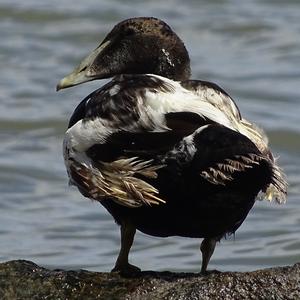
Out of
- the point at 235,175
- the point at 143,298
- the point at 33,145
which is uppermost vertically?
the point at 235,175

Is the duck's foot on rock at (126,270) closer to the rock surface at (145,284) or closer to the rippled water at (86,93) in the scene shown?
the rock surface at (145,284)

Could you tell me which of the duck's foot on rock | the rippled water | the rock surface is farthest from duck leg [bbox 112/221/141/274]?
the rippled water

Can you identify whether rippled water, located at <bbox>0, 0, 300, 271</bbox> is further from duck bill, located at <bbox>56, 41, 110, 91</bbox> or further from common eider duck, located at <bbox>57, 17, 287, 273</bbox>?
common eider duck, located at <bbox>57, 17, 287, 273</bbox>

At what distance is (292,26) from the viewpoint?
52.2 feet

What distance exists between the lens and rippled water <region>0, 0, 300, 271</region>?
10.1 meters

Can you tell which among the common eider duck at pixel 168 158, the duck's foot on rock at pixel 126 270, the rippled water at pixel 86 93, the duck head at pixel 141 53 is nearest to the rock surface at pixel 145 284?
the duck's foot on rock at pixel 126 270

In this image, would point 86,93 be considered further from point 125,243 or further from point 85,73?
point 125,243

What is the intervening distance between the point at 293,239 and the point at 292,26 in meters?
5.91

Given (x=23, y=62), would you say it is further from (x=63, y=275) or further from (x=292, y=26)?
(x=63, y=275)

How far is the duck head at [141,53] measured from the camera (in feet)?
22.4

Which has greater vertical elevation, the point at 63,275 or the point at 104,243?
the point at 63,275

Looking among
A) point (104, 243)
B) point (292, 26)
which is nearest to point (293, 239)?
point (104, 243)

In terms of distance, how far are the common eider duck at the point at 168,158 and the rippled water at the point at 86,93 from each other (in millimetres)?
3384

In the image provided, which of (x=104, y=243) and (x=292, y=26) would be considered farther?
(x=292, y=26)
